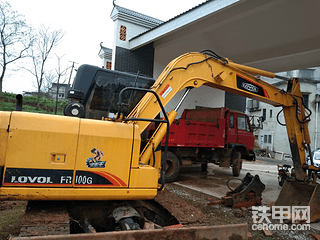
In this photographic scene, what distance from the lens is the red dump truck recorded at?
7.93 metres

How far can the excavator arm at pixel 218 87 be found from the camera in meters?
3.81

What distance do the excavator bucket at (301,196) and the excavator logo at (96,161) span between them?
14.3 feet

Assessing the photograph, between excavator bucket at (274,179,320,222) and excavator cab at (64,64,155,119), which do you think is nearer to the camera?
excavator cab at (64,64,155,119)

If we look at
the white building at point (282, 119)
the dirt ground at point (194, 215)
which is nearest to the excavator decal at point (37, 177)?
the dirt ground at point (194, 215)

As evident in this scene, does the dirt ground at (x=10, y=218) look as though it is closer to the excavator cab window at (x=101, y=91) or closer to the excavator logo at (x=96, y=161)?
the excavator logo at (x=96, y=161)

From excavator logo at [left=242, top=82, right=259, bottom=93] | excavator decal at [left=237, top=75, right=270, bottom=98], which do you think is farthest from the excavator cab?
excavator logo at [left=242, top=82, right=259, bottom=93]

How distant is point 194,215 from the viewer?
3363mm

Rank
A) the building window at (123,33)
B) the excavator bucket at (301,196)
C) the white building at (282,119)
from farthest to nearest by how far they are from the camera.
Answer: the white building at (282,119), the building window at (123,33), the excavator bucket at (301,196)

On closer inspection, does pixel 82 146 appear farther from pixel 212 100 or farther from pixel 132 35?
pixel 212 100

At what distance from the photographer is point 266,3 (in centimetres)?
770

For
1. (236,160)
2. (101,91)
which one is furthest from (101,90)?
(236,160)

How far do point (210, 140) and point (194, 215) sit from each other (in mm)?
5607

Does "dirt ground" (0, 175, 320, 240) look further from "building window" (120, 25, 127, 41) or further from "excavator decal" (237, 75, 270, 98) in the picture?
"building window" (120, 25, 127, 41)

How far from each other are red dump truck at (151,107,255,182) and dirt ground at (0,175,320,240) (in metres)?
2.04
